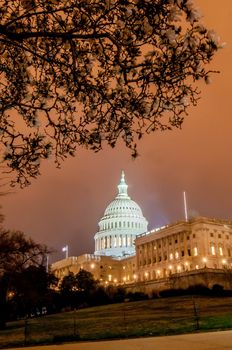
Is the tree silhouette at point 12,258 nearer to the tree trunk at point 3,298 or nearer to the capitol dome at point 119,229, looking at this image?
the tree trunk at point 3,298

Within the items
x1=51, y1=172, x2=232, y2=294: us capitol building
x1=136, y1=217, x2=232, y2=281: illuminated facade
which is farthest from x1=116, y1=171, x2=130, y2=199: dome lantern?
x1=136, y1=217, x2=232, y2=281: illuminated facade

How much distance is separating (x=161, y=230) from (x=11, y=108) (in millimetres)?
106682

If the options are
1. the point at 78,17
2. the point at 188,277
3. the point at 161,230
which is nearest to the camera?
the point at 78,17

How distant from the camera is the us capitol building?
76.8m

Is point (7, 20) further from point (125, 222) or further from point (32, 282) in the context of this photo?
point (125, 222)

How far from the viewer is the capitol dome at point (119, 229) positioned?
156750 mm

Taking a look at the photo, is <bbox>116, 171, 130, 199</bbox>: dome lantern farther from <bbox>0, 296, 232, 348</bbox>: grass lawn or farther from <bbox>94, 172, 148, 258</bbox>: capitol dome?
<bbox>0, 296, 232, 348</bbox>: grass lawn

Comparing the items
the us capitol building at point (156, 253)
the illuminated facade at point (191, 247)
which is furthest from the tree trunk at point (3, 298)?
the illuminated facade at point (191, 247)

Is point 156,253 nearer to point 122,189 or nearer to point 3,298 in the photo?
point 122,189

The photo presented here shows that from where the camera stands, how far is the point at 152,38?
774 cm

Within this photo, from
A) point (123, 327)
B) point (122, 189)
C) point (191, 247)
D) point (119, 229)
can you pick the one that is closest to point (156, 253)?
point (191, 247)

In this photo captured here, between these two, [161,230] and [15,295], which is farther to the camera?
[161,230]

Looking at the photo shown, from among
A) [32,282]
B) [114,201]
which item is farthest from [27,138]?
[114,201]

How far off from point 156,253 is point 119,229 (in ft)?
144
